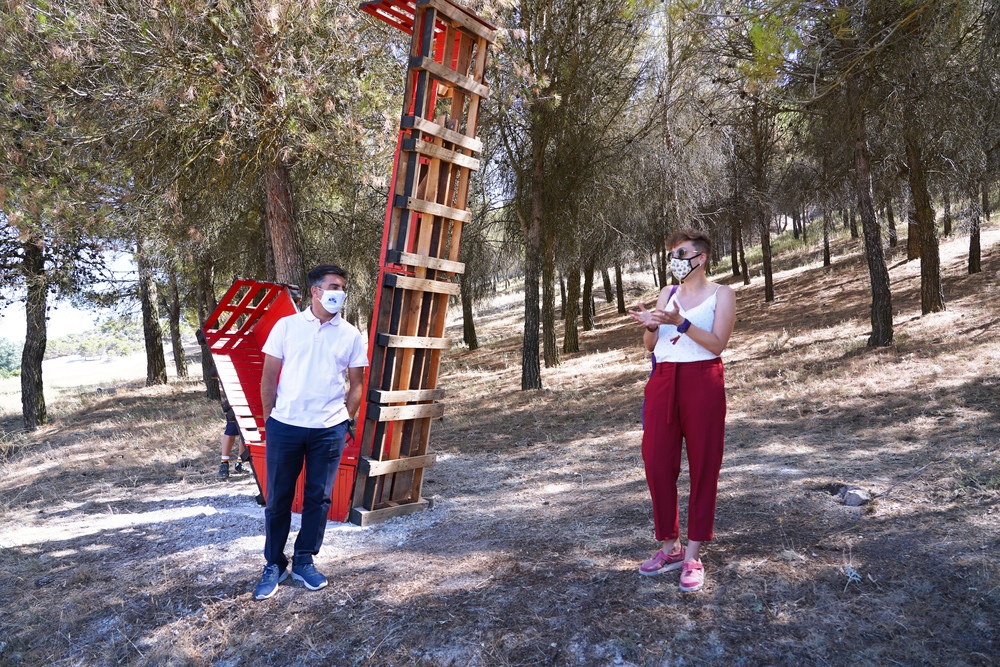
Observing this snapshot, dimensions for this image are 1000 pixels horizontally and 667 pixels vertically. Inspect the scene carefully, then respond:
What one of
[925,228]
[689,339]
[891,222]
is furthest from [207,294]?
[891,222]

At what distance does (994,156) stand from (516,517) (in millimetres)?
13781

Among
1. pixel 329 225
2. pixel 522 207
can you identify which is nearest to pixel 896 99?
pixel 522 207

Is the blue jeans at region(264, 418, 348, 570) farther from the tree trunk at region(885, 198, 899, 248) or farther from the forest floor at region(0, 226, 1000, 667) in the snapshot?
the tree trunk at region(885, 198, 899, 248)

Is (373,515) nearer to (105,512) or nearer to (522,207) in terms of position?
(105,512)

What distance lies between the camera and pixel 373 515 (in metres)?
5.82

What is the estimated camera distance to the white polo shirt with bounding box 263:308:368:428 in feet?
13.6

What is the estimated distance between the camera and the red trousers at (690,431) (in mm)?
3814

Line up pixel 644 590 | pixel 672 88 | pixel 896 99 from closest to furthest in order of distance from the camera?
pixel 644 590 < pixel 896 99 < pixel 672 88

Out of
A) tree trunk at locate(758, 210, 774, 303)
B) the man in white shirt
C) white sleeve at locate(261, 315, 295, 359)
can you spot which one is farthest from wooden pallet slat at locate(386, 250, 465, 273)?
tree trunk at locate(758, 210, 774, 303)

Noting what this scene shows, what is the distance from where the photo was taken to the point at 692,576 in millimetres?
3918

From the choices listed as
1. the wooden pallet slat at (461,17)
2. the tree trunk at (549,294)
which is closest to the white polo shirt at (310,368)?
the wooden pallet slat at (461,17)

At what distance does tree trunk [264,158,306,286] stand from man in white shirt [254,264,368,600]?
6226 mm

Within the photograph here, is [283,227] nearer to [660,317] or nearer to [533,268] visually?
[533,268]

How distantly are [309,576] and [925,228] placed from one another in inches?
Result: 586
